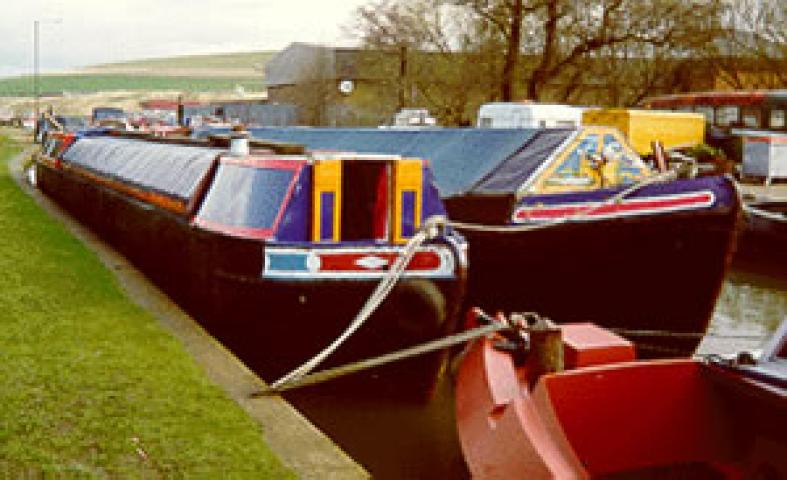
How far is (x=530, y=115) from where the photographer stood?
2353 cm

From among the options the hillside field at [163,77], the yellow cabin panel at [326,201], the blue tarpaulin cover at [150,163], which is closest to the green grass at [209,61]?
the hillside field at [163,77]

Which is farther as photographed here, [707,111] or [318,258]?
[707,111]

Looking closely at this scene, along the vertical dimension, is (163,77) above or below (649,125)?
above

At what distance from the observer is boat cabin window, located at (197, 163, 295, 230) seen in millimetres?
8727

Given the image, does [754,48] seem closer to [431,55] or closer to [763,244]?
[431,55]

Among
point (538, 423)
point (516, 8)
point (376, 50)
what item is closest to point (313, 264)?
point (538, 423)

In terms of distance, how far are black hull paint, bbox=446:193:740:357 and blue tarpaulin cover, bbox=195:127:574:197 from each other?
35.6 inches

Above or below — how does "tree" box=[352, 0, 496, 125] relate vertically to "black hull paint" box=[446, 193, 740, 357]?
above

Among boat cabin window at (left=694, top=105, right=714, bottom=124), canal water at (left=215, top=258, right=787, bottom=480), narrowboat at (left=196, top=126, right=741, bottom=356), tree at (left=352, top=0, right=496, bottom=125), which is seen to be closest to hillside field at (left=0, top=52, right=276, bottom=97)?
tree at (left=352, top=0, right=496, bottom=125)

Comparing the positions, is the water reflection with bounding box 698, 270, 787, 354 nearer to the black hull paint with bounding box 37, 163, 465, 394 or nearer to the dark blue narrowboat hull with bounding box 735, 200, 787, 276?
the dark blue narrowboat hull with bounding box 735, 200, 787, 276

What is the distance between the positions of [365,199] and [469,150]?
4.68 metres

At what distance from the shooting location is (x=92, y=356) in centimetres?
731

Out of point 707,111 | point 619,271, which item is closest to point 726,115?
point 707,111

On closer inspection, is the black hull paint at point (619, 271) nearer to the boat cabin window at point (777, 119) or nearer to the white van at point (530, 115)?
the white van at point (530, 115)
